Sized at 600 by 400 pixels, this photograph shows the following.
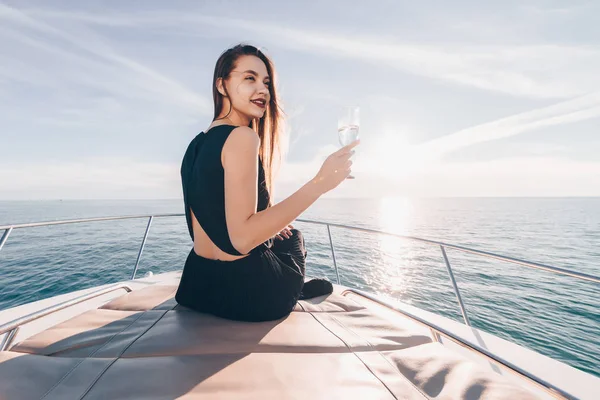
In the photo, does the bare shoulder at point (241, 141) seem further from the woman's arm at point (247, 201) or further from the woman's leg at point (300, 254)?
the woman's leg at point (300, 254)

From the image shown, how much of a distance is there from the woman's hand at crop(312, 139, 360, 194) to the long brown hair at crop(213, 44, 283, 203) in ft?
2.35

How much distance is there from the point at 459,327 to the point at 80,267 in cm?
1394

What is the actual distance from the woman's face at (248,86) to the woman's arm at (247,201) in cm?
40

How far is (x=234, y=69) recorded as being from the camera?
4.58ft

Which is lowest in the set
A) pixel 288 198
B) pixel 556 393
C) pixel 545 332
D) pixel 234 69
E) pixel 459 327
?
A: pixel 545 332

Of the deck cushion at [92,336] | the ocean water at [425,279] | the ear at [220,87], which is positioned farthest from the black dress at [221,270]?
the ocean water at [425,279]

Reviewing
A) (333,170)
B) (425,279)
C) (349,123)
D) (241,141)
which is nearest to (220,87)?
(241,141)

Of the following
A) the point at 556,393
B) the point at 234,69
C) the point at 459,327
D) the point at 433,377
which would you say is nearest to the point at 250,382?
the point at 433,377

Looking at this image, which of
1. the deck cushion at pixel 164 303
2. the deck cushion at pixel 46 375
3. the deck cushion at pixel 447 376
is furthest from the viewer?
Result: the deck cushion at pixel 164 303

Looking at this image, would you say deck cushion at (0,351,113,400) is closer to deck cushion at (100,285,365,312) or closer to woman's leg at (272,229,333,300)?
deck cushion at (100,285,365,312)

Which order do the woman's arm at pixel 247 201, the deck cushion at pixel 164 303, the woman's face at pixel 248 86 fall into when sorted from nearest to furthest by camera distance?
1. the woman's arm at pixel 247 201
2. the deck cushion at pixel 164 303
3. the woman's face at pixel 248 86

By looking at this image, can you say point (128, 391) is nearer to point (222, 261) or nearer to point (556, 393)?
point (222, 261)

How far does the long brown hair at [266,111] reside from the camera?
4.70 ft

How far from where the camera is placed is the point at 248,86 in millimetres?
1363
